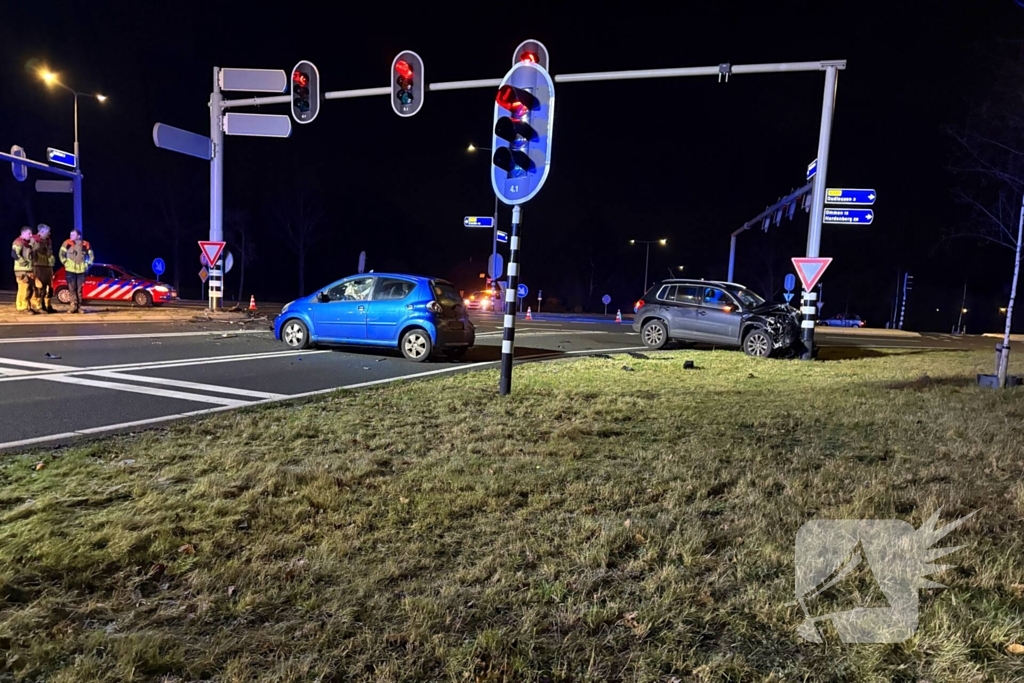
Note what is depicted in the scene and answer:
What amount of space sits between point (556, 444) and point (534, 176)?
3.59 metres

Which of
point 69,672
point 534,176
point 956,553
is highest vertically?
point 534,176

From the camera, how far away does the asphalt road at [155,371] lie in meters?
5.86

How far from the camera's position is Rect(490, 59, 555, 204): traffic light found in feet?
23.7

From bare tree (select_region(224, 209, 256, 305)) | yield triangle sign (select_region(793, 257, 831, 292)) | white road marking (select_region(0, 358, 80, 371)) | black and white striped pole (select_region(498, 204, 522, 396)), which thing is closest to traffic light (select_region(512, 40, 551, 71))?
black and white striped pole (select_region(498, 204, 522, 396))

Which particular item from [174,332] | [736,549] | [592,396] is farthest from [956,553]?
[174,332]

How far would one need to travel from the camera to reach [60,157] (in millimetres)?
20922

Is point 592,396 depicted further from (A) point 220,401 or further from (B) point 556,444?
(A) point 220,401

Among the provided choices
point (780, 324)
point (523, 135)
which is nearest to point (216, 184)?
point (523, 135)

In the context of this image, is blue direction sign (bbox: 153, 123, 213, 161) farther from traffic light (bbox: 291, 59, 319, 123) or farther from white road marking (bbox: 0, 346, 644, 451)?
white road marking (bbox: 0, 346, 644, 451)

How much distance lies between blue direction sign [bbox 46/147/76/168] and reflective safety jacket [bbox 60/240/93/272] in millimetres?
8413

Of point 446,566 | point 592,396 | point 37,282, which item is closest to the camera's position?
point 446,566

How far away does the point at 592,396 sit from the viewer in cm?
755
